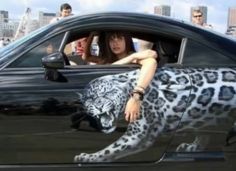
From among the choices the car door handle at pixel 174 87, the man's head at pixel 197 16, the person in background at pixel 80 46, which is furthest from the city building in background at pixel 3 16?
the car door handle at pixel 174 87

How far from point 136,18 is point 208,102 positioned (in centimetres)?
83

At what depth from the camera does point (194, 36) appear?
3.95 m

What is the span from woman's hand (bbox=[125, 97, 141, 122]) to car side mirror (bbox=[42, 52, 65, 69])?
0.56 metres

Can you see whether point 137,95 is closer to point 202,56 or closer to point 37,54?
point 202,56

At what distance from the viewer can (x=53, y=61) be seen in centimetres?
374

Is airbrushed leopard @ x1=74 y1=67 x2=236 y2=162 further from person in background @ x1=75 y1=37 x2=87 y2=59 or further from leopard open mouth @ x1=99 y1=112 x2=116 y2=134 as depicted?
person in background @ x1=75 y1=37 x2=87 y2=59

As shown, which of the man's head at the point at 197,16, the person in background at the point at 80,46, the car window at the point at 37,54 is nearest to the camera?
the car window at the point at 37,54

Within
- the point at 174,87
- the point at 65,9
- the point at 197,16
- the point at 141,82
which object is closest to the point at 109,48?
the point at 141,82

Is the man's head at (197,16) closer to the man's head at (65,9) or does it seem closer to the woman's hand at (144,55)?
the man's head at (65,9)

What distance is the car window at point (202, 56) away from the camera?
392 centimetres

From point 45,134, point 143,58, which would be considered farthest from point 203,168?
point 45,134

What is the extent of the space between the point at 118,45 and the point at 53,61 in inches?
26.1

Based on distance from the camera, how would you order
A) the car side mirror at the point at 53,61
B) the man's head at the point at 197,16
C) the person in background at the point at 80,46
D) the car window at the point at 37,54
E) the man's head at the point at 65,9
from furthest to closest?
the man's head at the point at 197,16
the man's head at the point at 65,9
the person in background at the point at 80,46
the car window at the point at 37,54
the car side mirror at the point at 53,61

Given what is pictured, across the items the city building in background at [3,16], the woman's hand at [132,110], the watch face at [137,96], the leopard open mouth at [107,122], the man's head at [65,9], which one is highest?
the man's head at [65,9]
